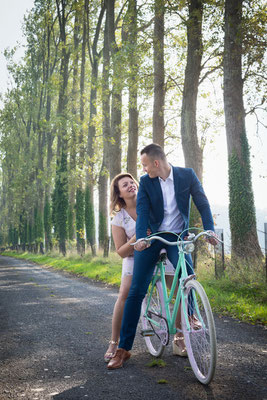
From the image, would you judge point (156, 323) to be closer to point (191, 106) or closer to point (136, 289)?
point (136, 289)

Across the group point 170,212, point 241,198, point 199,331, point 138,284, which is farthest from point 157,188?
point 241,198

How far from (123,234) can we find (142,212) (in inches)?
26.0

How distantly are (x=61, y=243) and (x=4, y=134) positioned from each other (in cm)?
2665

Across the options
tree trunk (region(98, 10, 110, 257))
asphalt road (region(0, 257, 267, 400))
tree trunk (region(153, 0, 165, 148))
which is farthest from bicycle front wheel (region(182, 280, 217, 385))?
tree trunk (region(98, 10, 110, 257))

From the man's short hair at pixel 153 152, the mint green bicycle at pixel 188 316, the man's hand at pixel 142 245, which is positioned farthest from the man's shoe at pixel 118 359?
the man's short hair at pixel 153 152

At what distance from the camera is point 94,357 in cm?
494

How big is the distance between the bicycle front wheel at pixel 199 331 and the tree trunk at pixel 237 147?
30.9 ft

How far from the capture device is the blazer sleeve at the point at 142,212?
427 centimetres

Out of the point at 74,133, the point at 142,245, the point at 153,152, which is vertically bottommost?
the point at 142,245

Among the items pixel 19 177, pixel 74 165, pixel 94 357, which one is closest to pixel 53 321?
pixel 94 357

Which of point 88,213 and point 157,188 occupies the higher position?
point 88,213

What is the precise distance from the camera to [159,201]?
436cm

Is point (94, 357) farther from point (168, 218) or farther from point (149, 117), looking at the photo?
point (149, 117)

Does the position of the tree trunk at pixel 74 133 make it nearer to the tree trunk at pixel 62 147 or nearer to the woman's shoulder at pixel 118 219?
the tree trunk at pixel 62 147
